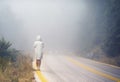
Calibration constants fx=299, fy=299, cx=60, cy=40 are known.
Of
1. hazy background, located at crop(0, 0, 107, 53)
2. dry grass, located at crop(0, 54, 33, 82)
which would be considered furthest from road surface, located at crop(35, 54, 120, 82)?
hazy background, located at crop(0, 0, 107, 53)

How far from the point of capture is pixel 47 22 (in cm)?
5953

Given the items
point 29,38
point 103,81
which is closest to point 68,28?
point 29,38

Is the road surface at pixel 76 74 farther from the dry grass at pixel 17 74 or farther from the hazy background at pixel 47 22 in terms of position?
the hazy background at pixel 47 22

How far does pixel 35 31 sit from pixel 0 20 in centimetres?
739

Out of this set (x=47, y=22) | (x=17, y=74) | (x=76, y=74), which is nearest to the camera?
(x=17, y=74)

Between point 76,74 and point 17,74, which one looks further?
point 76,74

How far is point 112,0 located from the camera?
2862 cm

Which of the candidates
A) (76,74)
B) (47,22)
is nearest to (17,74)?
(76,74)

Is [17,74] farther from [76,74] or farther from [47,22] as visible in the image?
[47,22]

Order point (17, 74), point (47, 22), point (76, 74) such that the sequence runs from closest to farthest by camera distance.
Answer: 1. point (17, 74)
2. point (76, 74)
3. point (47, 22)

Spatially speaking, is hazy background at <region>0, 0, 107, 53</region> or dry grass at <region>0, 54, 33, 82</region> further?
hazy background at <region>0, 0, 107, 53</region>

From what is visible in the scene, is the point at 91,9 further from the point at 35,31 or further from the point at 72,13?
the point at 35,31

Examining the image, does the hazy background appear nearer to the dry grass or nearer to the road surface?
the road surface

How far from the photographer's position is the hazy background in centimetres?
4631
